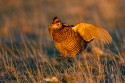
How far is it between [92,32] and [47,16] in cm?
1097

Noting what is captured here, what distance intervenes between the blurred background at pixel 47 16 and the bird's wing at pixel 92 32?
373 centimetres

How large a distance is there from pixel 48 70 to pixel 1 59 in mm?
1439

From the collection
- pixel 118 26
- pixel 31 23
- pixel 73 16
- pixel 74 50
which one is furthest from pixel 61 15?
pixel 74 50

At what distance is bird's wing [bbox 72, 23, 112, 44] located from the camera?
7453 mm

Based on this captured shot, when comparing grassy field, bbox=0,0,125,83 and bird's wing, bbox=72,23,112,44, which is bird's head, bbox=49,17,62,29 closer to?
bird's wing, bbox=72,23,112,44

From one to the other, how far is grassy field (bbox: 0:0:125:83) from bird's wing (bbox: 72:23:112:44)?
30cm

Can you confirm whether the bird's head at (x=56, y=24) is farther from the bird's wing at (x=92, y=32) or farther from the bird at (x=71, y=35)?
the bird's wing at (x=92, y=32)

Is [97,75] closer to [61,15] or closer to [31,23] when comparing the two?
[31,23]

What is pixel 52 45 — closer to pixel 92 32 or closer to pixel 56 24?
Result: pixel 92 32

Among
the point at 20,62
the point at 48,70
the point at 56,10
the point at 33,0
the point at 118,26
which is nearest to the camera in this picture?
the point at 48,70

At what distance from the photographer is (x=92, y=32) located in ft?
24.8

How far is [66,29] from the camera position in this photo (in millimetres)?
7160

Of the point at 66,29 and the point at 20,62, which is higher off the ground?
the point at 66,29

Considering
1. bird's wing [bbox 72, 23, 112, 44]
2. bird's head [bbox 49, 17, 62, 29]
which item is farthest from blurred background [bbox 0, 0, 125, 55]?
bird's head [bbox 49, 17, 62, 29]
